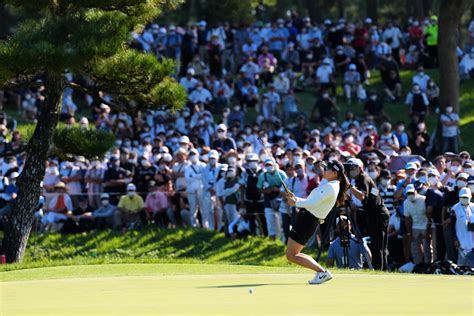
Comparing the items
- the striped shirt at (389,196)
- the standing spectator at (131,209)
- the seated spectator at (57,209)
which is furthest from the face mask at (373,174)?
the seated spectator at (57,209)

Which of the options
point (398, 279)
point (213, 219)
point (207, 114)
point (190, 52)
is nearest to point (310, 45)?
point (190, 52)

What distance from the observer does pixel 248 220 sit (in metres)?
23.4

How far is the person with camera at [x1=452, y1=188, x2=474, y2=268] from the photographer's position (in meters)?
18.7

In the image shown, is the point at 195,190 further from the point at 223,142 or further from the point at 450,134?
the point at 450,134

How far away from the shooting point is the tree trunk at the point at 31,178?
68.2ft

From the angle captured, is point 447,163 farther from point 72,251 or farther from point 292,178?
point 72,251

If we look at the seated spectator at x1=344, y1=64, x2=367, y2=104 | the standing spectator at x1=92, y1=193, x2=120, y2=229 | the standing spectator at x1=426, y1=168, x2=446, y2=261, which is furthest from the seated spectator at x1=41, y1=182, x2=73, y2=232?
the seated spectator at x1=344, y1=64, x2=367, y2=104

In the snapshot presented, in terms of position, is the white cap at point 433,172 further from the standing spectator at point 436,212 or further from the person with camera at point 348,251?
the person with camera at point 348,251

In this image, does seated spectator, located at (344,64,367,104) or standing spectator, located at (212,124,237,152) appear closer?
standing spectator, located at (212,124,237,152)

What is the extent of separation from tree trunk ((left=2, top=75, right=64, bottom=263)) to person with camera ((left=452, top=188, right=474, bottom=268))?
7.94m

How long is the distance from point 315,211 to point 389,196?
801cm

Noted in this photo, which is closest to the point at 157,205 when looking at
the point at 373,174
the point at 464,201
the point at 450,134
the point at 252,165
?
the point at 252,165

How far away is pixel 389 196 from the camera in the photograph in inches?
822

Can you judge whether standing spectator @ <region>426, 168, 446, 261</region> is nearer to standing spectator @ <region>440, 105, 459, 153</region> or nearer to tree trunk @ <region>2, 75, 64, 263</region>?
tree trunk @ <region>2, 75, 64, 263</region>
